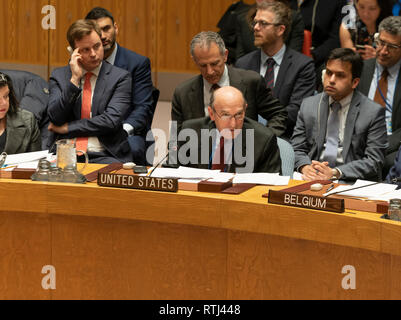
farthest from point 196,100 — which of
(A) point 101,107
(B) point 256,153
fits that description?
(B) point 256,153

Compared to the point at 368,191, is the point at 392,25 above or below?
above

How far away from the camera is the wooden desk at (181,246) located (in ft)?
7.93

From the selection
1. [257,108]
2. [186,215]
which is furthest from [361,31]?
[186,215]

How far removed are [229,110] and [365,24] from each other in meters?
2.09

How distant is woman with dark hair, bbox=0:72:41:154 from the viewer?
3.47 meters

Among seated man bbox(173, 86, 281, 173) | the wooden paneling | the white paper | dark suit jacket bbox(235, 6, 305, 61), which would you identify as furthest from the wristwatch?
the wooden paneling

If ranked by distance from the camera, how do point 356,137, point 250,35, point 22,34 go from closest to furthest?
point 356,137, point 250,35, point 22,34

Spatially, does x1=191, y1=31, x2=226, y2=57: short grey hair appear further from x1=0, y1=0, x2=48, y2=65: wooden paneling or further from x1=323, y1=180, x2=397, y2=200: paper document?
x1=0, y1=0, x2=48, y2=65: wooden paneling

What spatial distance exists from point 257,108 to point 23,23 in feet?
13.8

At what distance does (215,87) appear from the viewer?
13.0 ft

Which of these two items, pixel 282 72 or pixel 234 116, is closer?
Answer: pixel 234 116

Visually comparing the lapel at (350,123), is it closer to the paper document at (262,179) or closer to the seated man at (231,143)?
the seated man at (231,143)

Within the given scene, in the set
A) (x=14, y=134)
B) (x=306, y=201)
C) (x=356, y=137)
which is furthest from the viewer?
(x=356, y=137)

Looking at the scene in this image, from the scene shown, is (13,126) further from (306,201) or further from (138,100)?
(306,201)
